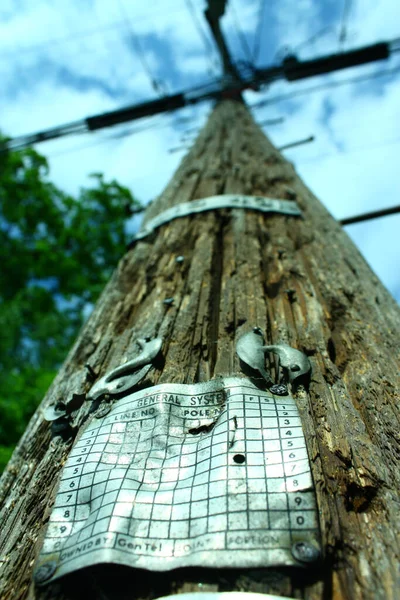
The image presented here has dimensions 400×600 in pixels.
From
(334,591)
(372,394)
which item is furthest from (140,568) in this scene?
(372,394)

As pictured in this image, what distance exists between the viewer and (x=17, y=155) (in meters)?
11.2

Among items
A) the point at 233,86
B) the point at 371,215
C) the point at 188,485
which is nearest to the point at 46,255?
the point at 233,86

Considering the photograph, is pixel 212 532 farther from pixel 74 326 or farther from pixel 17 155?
pixel 17 155

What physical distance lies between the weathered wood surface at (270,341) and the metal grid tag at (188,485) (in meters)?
0.06

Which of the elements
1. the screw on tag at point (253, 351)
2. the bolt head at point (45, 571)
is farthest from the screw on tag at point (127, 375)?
the bolt head at point (45, 571)

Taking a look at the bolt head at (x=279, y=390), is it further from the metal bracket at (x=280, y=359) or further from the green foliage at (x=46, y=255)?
the green foliage at (x=46, y=255)

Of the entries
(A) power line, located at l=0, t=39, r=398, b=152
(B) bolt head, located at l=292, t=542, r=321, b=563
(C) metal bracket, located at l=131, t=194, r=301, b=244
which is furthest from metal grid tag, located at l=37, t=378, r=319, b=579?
(A) power line, located at l=0, t=39, r=398, b=152

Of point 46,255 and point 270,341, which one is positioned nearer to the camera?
point 270,341

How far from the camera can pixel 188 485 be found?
1.29 metres

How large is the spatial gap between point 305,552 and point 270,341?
0.94 metres

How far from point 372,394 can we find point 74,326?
8.81 m

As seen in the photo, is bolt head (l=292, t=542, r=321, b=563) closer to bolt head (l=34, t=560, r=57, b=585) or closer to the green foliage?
bolt head (l=34, t=560, r=57, b=585)

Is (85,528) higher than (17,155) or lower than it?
lower

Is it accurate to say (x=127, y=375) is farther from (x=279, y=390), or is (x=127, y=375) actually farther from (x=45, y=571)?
(x=45, y=571)
